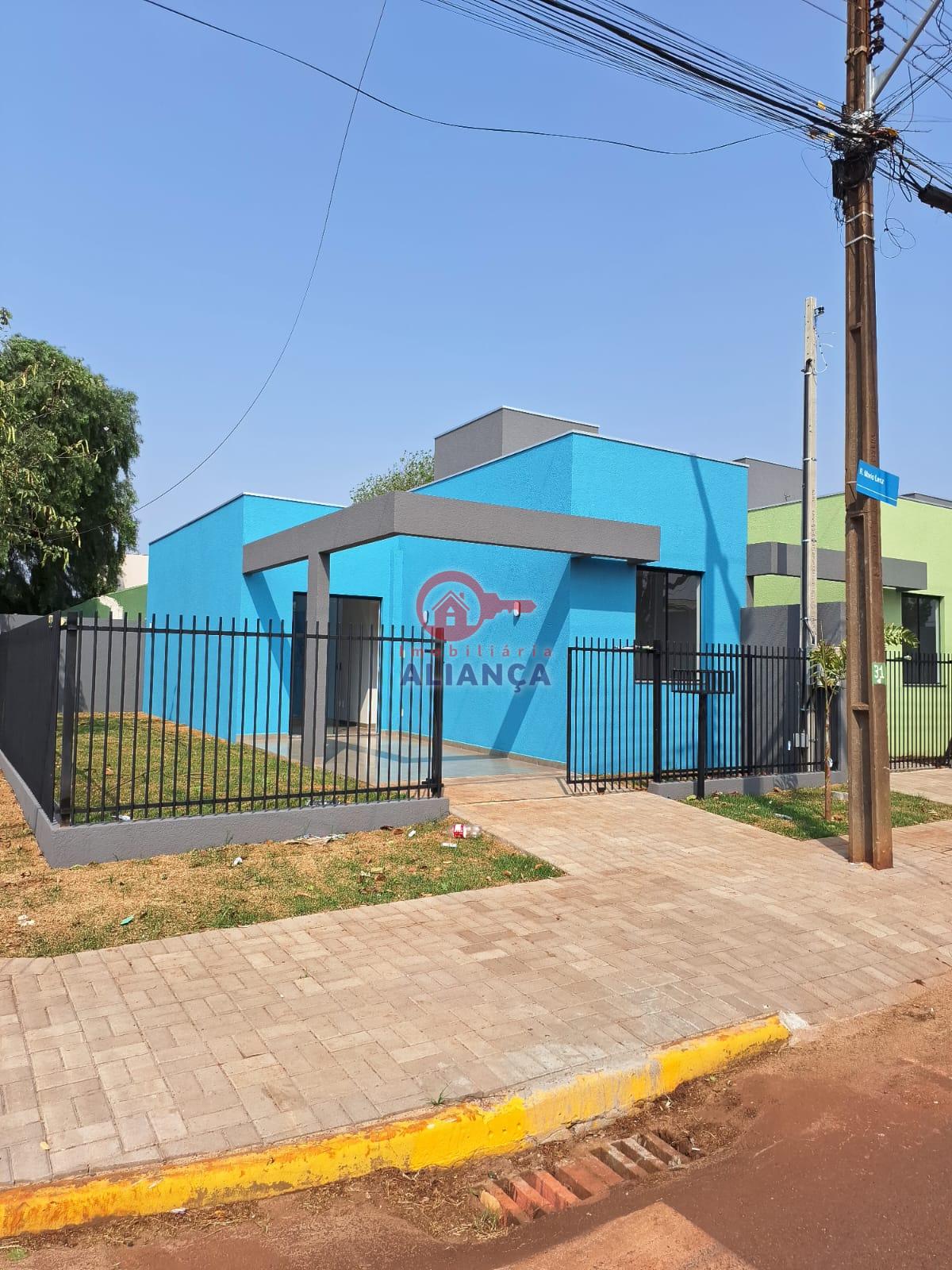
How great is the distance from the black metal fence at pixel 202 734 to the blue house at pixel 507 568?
1.51ft

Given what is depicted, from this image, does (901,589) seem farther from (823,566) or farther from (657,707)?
(657,707)

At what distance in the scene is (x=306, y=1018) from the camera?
4520 mm

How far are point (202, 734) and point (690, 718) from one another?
711 cm

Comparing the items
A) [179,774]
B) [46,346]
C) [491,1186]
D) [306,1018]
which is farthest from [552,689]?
[46,346]

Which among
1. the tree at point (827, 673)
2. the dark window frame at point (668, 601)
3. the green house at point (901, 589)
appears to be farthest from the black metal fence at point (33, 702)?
the green house at point (901, 589)

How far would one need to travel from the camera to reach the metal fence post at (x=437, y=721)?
8.95m

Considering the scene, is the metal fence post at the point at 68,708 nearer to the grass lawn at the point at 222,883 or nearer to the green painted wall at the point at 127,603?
the grass lawn at the point at 222,883

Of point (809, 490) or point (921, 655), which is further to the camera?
point (921, 655)

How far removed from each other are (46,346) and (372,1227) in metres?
27.9

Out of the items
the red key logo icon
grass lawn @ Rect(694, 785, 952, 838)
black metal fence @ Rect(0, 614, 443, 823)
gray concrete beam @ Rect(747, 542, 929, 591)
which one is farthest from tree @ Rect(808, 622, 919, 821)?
the red key logo icon

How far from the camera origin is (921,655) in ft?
53.1

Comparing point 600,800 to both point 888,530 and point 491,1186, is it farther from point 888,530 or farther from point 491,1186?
point 888,530

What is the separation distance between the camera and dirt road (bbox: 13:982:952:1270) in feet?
9.39

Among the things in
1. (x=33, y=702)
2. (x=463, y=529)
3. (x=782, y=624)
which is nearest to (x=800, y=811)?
(x=782, y=624)
